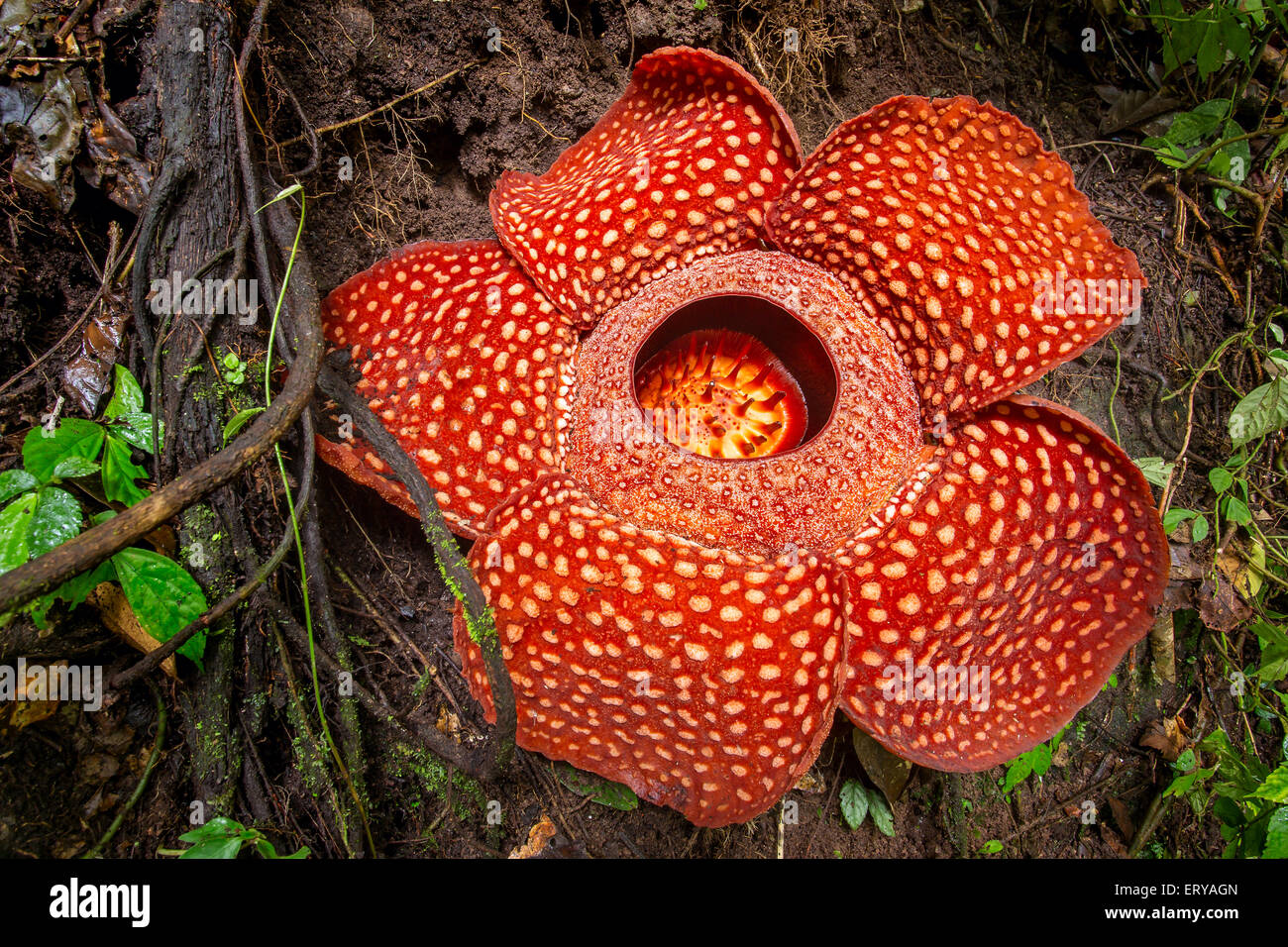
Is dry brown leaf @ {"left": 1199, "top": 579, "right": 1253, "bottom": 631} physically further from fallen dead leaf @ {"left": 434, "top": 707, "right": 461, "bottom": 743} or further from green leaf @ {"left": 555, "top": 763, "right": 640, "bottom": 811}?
fallen dead leaf @ {"left": 434, "top": 707, "right": 461, "bottom": 743}

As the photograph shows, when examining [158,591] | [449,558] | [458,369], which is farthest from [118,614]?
[458,369]

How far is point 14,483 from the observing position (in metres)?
1.69

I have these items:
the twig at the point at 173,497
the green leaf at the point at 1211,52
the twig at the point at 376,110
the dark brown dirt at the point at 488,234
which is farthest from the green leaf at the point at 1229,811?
the twig at the point at 376,110

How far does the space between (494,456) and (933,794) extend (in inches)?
72.3

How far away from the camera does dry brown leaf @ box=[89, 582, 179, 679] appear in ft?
5.98

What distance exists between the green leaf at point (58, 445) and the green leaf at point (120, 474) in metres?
0.03

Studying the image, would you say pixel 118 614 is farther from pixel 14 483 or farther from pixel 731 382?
pixel 731 382

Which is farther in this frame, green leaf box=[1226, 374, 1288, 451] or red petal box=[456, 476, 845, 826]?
green leaf box=[1226, 374, 1288, 451]

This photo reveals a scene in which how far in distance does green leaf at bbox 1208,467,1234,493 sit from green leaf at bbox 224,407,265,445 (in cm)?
330

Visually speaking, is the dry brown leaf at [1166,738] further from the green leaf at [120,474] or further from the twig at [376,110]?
the twig at [376,110]

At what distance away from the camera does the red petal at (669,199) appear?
2.04 metres

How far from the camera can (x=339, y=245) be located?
8.09 ft

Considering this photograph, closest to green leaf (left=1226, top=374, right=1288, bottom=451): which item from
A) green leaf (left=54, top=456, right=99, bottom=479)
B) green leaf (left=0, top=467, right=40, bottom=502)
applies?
green leaf (left=54, top=456, right=99, bottom=479)

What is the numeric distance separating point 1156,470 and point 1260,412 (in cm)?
46
